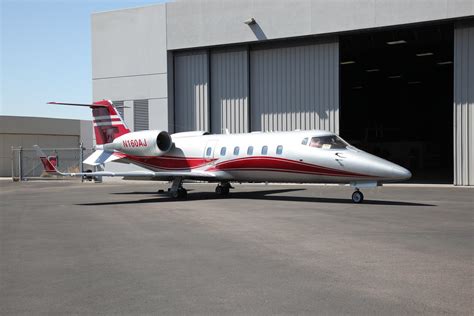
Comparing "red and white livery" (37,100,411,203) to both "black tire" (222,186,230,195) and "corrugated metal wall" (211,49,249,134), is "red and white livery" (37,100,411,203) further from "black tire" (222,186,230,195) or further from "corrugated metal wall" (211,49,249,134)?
"corrugated metal wall" (211,49,249,134)

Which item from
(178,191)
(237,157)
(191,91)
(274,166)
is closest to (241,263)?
(274,166)

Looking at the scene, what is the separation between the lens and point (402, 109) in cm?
5872

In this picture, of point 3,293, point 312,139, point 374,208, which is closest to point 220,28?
point 312,139

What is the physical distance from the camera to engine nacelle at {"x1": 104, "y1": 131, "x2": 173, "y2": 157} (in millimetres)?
21203

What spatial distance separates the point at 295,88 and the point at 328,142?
11.9 m

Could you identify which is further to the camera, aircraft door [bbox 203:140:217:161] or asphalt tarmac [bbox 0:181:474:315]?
aircraft door [bbox 203:140:217:161]

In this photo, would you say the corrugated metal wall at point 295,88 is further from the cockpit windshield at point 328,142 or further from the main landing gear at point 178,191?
the main landing gear at point 178,191

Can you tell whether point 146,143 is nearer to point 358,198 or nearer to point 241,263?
point 358,198

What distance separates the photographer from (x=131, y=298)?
19.1 ft

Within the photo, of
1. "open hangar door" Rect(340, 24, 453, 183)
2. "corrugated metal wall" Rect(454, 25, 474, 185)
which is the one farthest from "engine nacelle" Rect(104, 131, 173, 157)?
"open hangar door" Rect(340, 24, 453, 183)

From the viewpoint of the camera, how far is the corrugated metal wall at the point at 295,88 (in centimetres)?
2738

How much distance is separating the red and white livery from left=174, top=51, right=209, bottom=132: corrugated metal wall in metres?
7.91

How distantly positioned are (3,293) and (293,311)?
3360 millimetres

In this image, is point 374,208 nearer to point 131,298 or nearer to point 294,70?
point 131,298
